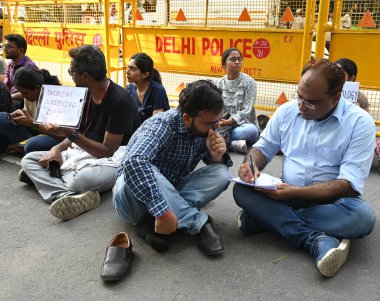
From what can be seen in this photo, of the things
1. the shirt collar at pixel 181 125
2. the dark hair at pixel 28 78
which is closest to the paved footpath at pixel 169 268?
the shirt collar at pixel 181 125

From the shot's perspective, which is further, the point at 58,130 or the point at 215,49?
the point at 215,49

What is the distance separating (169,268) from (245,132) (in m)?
2.54

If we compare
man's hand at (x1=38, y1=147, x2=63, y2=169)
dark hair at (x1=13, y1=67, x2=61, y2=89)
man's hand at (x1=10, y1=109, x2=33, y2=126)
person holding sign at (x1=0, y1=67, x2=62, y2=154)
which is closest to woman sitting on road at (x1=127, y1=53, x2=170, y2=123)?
person holding sign at (x1=0, y1=67, x2=62, y2=154)

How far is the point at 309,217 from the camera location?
257 centimetres

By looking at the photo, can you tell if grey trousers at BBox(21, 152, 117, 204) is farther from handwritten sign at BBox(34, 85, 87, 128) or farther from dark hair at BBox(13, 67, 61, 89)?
dark hair at BBox(13, 67, 61, 89)

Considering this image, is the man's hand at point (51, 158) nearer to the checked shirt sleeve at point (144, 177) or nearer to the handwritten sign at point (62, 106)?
the handwritten sign at point (62, 106)

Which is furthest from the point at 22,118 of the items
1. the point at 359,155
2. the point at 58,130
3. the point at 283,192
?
the point at 359,155

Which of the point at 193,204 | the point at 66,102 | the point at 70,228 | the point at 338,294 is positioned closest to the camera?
the point at 338,294

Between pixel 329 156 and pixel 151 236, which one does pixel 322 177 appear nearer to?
pixel 329 156

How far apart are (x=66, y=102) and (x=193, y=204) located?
1.38 metres

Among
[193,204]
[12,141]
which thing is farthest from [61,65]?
[193,204]

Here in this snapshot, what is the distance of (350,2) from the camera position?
14.8ft

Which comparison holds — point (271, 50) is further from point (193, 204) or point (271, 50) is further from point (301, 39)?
point (193, 204)

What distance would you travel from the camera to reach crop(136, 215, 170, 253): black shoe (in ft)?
8.45
